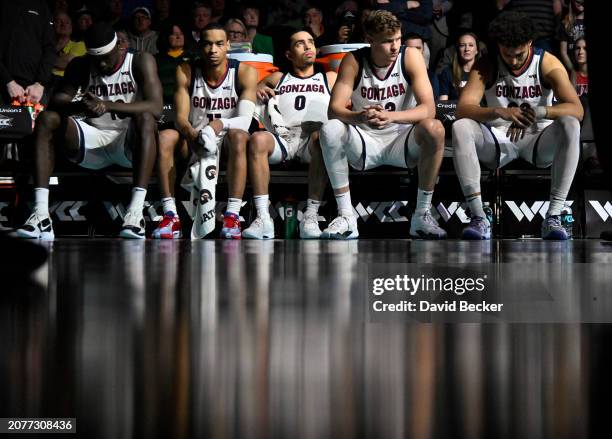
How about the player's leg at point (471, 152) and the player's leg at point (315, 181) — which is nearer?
the player's leg at point (471, 152)

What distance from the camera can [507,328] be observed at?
706 mm

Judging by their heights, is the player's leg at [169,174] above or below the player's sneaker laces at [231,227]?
above

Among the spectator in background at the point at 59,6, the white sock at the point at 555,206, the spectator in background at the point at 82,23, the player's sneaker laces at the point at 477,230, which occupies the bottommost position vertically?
the player's sneaker laces at the point at 477,230

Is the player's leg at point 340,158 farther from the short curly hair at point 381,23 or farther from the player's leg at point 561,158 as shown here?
the player's leg at point 561,158

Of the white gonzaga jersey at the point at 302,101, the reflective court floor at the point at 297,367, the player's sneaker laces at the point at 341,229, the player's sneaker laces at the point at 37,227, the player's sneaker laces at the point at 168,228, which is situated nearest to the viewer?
the reflective court floor at the point at 297,367

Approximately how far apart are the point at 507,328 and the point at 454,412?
0.99ft

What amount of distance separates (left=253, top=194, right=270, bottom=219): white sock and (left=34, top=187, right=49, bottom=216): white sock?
36.3 inches

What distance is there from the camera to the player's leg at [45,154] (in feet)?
11.8

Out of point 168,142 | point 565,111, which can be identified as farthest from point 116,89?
point 565,111

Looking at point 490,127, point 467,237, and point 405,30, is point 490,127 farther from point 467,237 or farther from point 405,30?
point 405,30

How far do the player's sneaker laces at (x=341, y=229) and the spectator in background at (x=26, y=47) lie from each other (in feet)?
6.18

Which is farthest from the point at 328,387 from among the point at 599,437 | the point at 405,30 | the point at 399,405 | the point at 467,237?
the point at 405,30

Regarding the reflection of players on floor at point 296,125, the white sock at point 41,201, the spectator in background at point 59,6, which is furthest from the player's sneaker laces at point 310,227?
the spectator in background at point 59,6

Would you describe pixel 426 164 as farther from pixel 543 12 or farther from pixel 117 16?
pixel 117 16
